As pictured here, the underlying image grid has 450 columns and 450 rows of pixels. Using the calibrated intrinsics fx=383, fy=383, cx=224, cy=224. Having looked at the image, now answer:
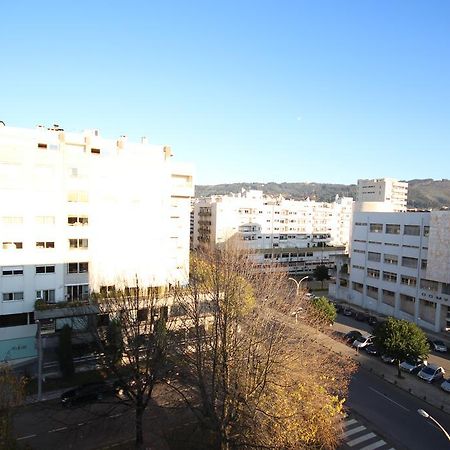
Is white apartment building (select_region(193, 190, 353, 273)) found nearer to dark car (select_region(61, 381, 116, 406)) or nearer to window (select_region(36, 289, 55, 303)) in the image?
window (select_region(36, 289, 55, 303))

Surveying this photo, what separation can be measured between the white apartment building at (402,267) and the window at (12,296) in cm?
4070

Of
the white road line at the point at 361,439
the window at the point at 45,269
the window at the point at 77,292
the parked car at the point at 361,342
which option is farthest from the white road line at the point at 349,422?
the window at the point at 45,269

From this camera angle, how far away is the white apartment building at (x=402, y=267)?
41969 millimetres

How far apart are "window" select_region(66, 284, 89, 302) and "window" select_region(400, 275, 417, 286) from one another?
36768mm

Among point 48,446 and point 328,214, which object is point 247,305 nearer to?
point 48,446

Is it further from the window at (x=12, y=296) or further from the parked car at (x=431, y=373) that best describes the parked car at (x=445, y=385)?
the window at (x=12, y=296)

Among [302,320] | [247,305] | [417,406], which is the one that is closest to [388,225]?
[302,320]

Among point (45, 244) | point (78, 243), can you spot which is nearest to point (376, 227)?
point (78, 243)

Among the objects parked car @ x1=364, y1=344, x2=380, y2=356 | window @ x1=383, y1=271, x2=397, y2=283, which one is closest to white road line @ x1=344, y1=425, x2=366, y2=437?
parked car @ x1=364, y1=344, x2=380, y2=356

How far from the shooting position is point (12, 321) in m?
29.2

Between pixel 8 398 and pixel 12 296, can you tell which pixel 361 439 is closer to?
pixel 8 398

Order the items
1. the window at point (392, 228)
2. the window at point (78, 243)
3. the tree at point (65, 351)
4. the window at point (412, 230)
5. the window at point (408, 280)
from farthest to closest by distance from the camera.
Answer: the window at point (392, 228) → the window at point (408, 280) → the window at point (412, 230) → the window at point (78, 243) → the tree at point (65, 351)

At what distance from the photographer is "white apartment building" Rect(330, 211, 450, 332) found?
42.0 meters

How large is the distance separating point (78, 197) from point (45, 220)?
10.2 feet
